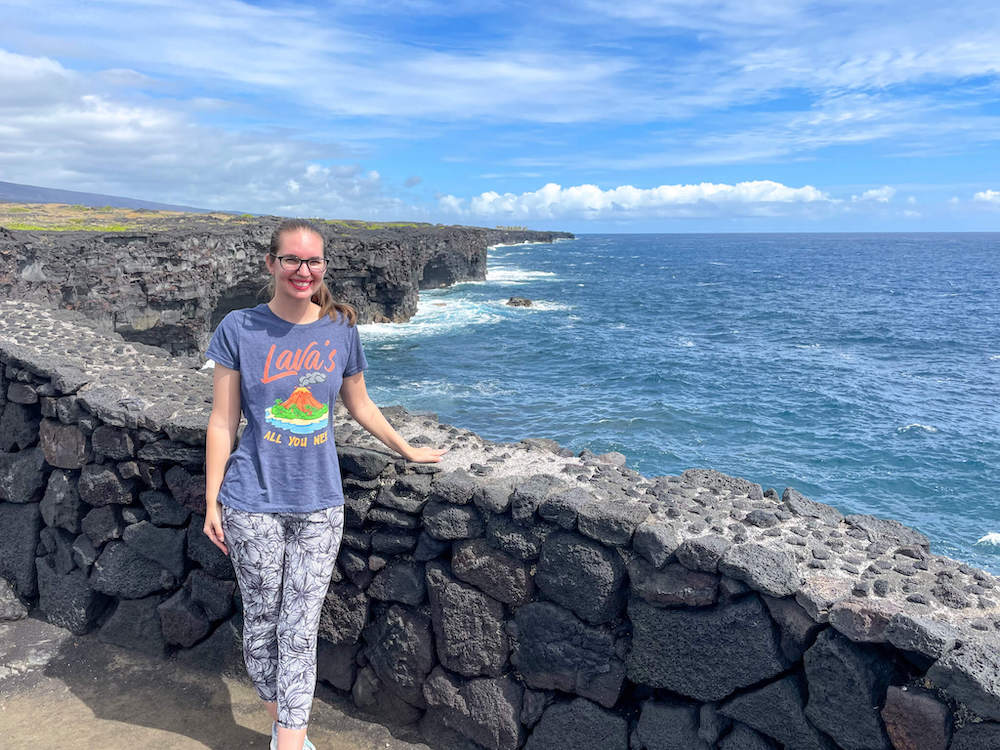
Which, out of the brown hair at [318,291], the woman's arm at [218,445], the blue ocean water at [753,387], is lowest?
the blue ocean water at [753,387]

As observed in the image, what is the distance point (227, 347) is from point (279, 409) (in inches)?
17.5

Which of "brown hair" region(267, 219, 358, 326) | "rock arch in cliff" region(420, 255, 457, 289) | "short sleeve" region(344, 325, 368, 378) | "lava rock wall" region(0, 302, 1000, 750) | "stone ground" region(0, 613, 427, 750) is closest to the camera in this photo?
"lava rock wall" region(0, 302, 1000, 750)

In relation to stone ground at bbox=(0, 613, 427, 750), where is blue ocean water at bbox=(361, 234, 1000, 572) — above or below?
below

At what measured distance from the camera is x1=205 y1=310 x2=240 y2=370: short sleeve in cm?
407

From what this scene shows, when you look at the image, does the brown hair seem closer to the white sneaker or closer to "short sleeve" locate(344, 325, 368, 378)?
"short sleeve" locate(344, 325, 368, 378)

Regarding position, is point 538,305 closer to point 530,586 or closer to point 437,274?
point 437,274

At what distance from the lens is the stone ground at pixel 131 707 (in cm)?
484

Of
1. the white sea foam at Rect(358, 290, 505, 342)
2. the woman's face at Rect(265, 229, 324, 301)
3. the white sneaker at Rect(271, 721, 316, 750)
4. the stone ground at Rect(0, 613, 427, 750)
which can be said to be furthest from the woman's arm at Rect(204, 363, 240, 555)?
the white sea foam at Rect(358, 290, 505, 342)

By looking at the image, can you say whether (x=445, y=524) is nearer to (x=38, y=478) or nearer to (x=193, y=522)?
(x=193, y=522)

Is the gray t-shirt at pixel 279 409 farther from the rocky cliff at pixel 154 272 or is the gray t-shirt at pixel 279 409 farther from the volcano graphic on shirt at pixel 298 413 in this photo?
the rocky cliff at pixel 154 272

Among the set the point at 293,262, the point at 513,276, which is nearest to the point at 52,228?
the point at 293,262

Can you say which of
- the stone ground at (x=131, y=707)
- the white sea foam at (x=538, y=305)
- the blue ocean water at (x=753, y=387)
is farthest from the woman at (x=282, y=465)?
the white sea foam at (x=538, y=305)

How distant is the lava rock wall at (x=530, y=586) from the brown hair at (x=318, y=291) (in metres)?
1.01

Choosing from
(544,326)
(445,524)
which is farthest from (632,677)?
(544,326)
